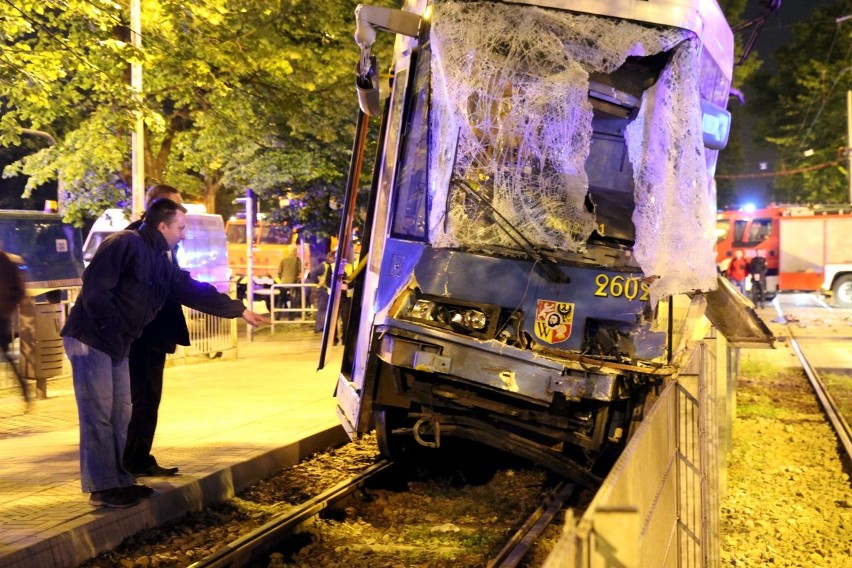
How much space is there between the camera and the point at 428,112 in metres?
6.31

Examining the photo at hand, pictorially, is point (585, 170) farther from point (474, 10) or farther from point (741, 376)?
point (741, 376)

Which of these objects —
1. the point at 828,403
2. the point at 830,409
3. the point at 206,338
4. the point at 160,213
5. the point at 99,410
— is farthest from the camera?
the point at 206,338

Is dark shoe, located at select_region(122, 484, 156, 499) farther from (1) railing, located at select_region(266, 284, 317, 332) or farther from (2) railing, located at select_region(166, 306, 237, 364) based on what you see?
(1) railing, located at select_region(266, 284, 317, 332)

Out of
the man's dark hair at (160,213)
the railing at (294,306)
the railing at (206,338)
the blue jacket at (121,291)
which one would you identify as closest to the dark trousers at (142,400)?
the blue jacket at (121,291)

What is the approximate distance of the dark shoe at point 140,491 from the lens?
5.58 m

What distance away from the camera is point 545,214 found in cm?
600

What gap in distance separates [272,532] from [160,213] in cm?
218

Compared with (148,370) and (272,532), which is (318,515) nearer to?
(272,532)

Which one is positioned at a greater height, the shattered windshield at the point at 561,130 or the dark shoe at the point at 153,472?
the shattered windshield at the point at 561,130

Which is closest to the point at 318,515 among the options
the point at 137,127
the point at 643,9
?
the point at 643,9

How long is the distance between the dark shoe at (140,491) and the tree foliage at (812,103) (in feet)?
133

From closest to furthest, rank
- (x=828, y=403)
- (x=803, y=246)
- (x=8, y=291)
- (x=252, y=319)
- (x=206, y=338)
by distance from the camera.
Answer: (x=8, y=291), (x=252, y=319), (x=828, y=403), (x=206, y=338), (x=803, y=246)

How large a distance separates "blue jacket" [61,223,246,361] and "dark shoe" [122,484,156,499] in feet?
2.79

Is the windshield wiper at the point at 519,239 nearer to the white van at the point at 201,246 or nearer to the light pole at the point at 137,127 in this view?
the light pole at the point at 137,127
